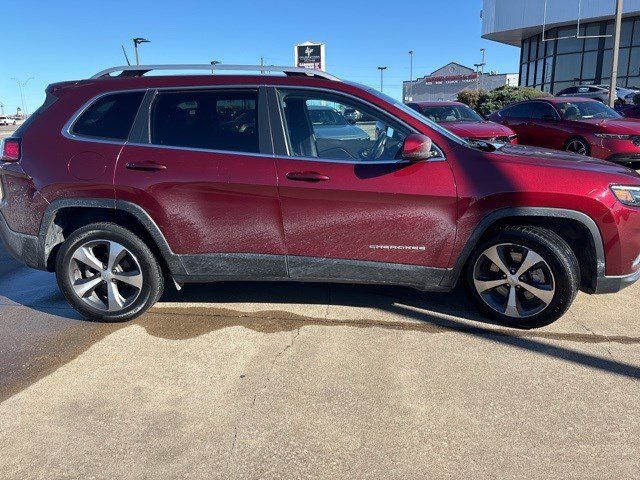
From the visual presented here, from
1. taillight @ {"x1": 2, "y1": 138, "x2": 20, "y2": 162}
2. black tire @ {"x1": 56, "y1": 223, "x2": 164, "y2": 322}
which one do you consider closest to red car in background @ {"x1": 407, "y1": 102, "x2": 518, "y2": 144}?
black tire @ {"x1": 56, "y1": 223, "x2": 164, "y2": 322}

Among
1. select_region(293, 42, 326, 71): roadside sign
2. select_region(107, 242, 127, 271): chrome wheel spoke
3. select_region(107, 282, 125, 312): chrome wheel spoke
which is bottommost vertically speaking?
select_region(107, 282, 125, 312): chrome wheel spoke

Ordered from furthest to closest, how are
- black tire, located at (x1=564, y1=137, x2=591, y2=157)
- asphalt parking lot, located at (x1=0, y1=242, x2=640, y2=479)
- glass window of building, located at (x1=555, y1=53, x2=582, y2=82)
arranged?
glass window of building, located at (x1=555, y1=53, x2=582, y2=82) < black tire, located at (x1=564, y1=137, x2=591, y2=157) < asphalt parking lot, located at (x1=0, y1=242, x2=640, y2=479)

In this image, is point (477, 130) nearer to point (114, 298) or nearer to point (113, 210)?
point (113, 210)

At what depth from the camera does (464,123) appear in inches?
391

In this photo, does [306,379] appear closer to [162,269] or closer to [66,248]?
[162,269]

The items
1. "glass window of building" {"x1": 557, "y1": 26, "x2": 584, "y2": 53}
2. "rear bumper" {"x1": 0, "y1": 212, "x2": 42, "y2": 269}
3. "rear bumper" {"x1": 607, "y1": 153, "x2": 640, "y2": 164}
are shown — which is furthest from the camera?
"glass window of building" {"x1": 557, "y1": 26, "x2": 584, "y2": 53}

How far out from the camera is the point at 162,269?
3.98m

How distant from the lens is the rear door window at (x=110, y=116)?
3.74 meters

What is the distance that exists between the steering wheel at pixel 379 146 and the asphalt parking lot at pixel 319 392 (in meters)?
1.26

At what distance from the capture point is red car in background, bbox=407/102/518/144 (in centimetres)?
909

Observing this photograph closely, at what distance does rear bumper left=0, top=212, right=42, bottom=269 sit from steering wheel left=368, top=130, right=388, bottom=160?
2602 mm

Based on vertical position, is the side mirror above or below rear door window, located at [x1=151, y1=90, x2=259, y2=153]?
below

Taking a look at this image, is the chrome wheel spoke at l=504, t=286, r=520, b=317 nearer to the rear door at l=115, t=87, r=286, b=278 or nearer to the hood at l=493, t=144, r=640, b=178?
the hood at l=493, t=144, r=640, b=178

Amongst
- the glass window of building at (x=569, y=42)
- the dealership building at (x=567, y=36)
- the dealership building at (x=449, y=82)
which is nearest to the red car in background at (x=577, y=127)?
the dealership building at (x=567, y=36)
